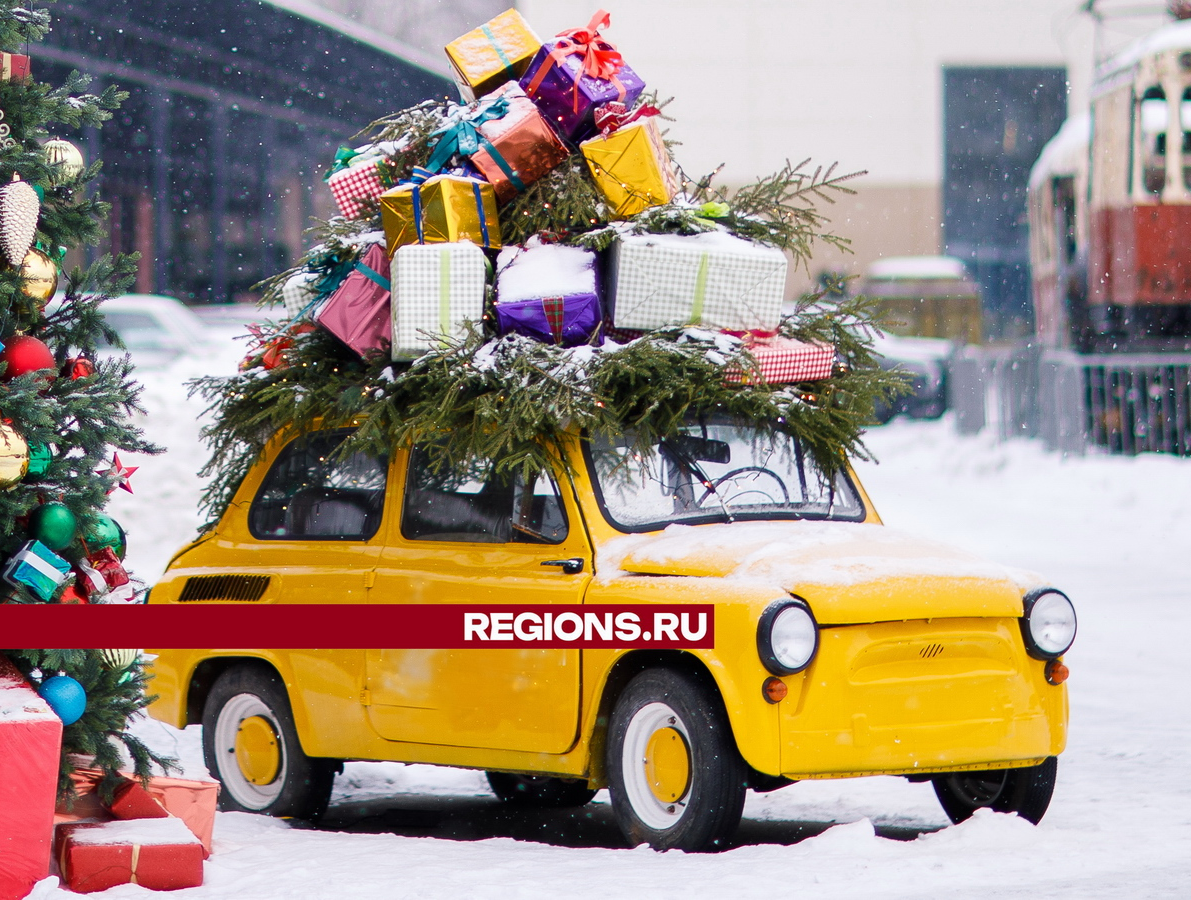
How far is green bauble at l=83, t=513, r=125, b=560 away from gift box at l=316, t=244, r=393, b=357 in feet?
4.68

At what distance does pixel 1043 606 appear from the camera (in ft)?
19.4

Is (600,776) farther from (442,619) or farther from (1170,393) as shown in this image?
(1170,393)

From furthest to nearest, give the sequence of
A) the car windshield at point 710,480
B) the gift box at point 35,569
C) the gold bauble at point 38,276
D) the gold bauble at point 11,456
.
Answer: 1. the car windshield at point 710,480
2. the gold bauble at point 38,276
3. the gift box at point 35,569
4. the gold bauble at point 11,456

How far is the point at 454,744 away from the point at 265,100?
27546 mm

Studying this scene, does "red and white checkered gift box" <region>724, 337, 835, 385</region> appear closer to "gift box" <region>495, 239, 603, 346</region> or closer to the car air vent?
"gift box" <region>495, 239, 603, 346</region>

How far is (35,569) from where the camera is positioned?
200 inches

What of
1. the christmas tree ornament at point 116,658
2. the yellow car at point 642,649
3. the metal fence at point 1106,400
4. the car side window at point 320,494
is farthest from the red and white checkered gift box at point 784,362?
the metal fence at point 1106,400

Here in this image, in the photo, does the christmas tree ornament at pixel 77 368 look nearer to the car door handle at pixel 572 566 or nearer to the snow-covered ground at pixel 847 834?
the snow-covered ground at pixel 847 834

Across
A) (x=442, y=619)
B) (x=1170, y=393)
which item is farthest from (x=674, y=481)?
(x=1170, y=393)

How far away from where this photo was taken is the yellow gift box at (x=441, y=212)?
656 cm

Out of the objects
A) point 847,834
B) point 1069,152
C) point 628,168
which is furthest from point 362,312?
point 1069,152

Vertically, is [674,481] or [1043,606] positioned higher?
[674,481]

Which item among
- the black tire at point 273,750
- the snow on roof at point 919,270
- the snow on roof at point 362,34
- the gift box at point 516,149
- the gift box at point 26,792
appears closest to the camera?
the gift box at point 26,792

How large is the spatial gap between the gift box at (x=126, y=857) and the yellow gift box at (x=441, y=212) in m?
2.50
